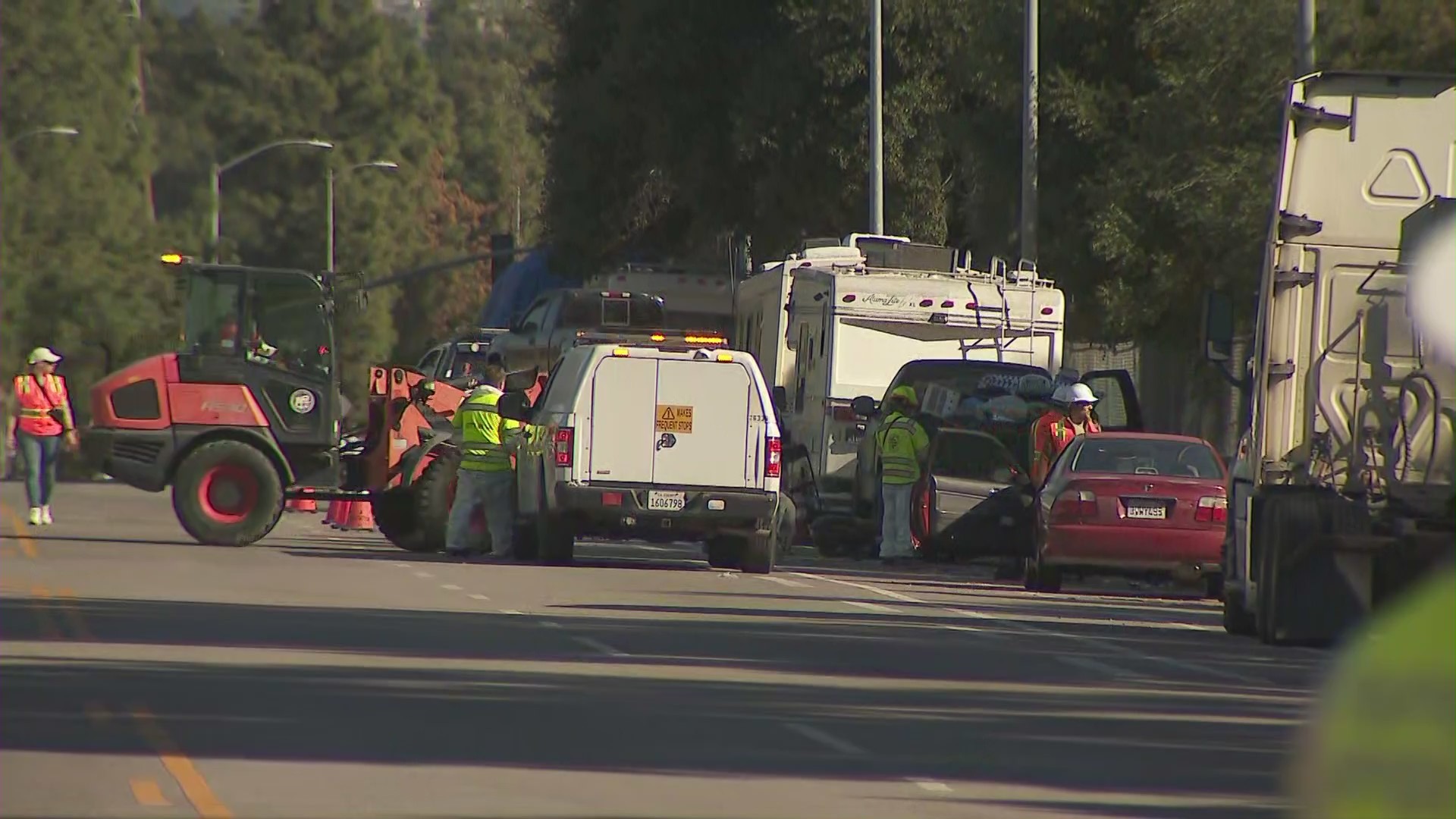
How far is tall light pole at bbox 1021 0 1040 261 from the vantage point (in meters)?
34.5

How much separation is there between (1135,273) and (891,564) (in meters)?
8.65

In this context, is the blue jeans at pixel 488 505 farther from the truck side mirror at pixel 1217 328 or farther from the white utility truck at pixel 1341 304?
the white utility truck at pixel 1341 304

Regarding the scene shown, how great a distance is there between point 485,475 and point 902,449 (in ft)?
12.8

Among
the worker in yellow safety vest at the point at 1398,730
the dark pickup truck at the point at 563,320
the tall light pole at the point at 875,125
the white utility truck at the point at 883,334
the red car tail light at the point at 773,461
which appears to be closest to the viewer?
the worker in yellow safety vest at the point at 1398,730

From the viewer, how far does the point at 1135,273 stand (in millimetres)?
34500

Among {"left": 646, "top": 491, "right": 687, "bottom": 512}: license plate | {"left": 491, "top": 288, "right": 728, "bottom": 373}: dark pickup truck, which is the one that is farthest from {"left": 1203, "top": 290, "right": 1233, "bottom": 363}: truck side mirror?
{"left": 491, "top": 288, "right": 728, "bottom": 373}: dark pickup truck

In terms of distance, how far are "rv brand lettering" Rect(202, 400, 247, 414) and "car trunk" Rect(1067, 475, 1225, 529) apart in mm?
8824

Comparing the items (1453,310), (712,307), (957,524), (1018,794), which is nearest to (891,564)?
(957,524)

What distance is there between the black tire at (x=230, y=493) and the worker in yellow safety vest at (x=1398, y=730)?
80.0 ft

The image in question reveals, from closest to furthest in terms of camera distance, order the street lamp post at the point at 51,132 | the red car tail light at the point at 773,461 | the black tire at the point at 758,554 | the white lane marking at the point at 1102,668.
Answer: the white lane marking at the point at 1102,668
the red car tail light at the point at 773,461
the black tire at the point at 758,554
the street lamp post at the point at 51,132

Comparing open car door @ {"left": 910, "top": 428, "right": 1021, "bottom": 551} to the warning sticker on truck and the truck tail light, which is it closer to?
the warning sticker on truck

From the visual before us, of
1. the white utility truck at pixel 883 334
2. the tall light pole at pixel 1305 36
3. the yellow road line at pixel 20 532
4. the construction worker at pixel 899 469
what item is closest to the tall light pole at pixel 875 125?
the white utility truck at pixel 883 334

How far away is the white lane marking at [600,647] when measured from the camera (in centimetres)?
1515

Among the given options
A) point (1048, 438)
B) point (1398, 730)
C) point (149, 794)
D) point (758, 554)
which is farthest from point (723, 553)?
point (1398, 730)
